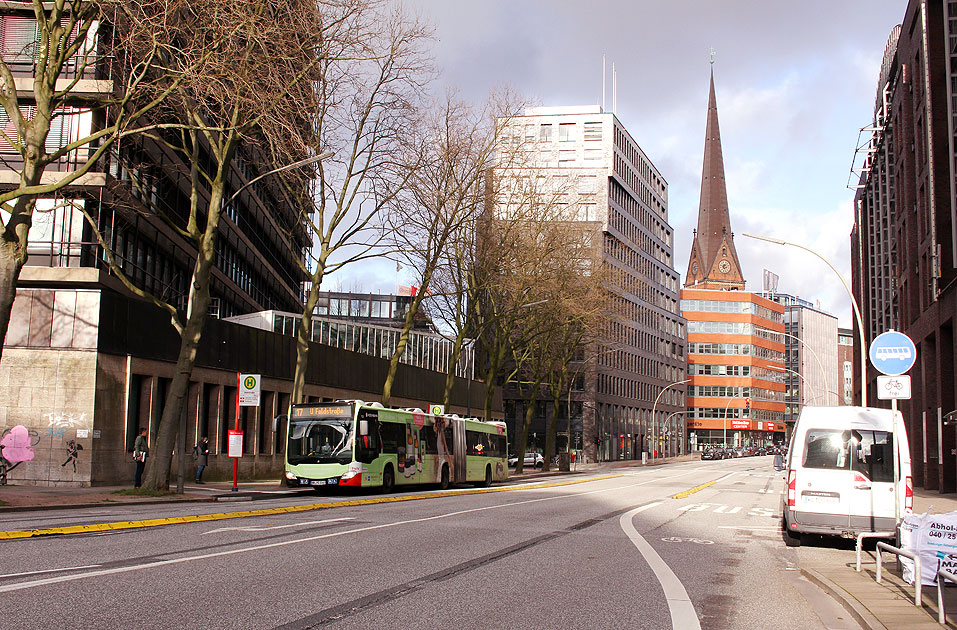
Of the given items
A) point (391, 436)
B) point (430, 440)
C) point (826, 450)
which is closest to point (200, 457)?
point (391, 436)

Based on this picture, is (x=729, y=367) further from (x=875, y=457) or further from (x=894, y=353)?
(x=894, y=353)

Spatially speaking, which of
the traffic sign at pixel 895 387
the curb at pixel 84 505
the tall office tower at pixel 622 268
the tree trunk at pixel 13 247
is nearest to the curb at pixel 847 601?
the traffic sign at pixel 895 387

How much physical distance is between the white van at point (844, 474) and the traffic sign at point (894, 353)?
1.25 metres

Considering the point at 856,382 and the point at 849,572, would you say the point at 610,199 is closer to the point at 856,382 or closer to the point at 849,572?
the point at 856,382

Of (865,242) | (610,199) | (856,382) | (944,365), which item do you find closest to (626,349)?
(610,199)

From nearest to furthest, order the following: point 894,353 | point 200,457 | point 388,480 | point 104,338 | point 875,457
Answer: point 894,353 < point 875,457 < point 104,338 < point 388,480 < point 200,457

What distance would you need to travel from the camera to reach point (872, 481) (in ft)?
50.4

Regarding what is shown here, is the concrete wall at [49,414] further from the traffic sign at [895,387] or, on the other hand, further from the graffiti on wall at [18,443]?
the traffic sign at [895,387]

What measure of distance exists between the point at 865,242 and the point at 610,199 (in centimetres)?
3440

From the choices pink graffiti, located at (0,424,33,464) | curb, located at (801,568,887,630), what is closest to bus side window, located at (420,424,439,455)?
pink graffiti, located at (0,424,33,464)

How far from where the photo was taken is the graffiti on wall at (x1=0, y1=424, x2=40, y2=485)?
89.4 ft

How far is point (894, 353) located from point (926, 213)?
29.7 metres

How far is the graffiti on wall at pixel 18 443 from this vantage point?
89.4ft

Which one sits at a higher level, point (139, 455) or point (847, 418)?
point (847, 418)
